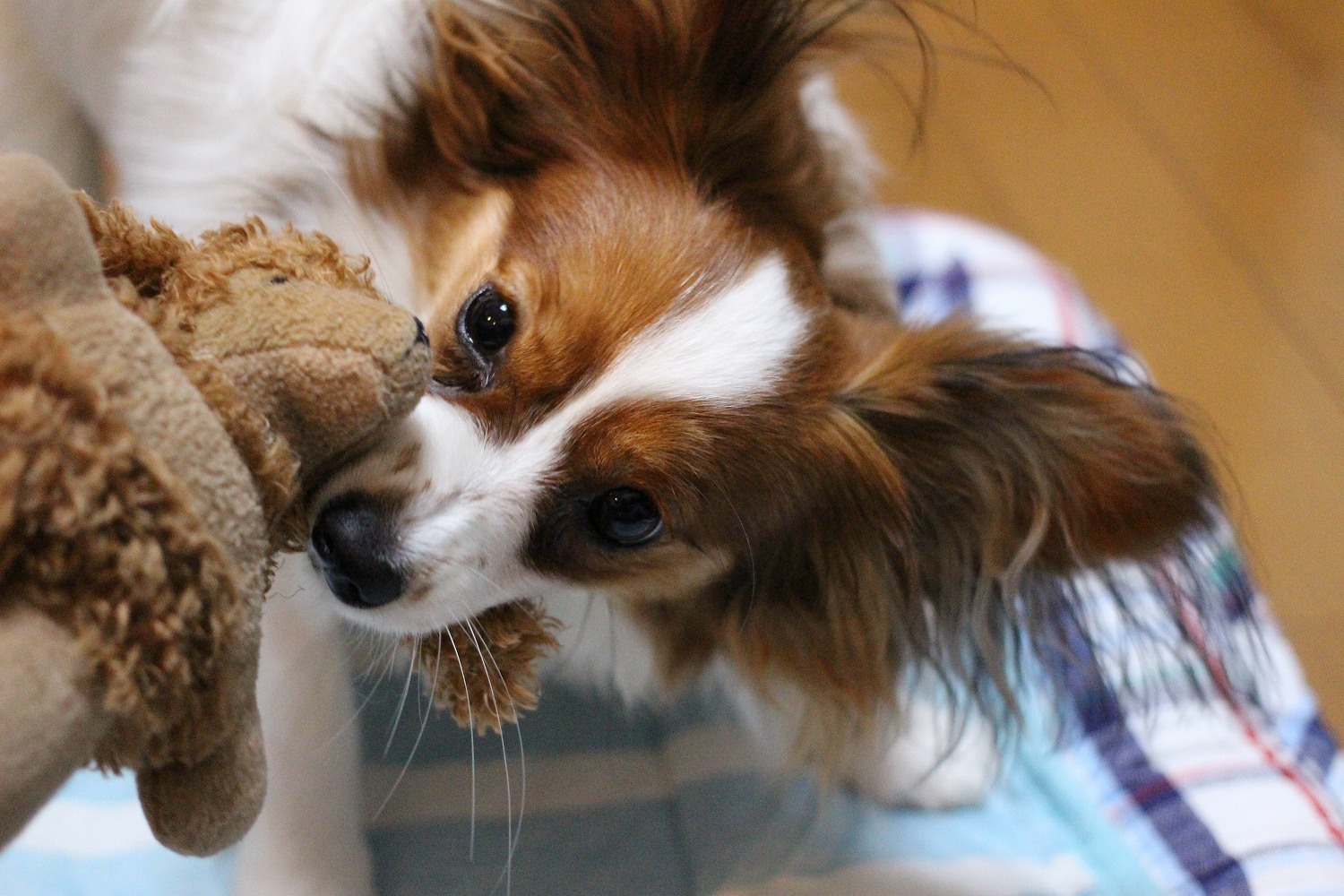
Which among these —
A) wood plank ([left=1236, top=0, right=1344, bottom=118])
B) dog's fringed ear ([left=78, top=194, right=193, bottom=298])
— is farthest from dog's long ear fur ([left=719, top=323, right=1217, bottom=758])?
wood plank ([left=1236, top=0, right=1344, bottom=118])

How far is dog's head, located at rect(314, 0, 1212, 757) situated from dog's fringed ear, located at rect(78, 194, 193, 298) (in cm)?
25

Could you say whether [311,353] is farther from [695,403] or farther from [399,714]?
[399,714]

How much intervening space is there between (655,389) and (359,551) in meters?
0.33

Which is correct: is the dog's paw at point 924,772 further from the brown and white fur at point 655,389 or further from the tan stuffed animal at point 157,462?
the tan stuffed animal at point 157,462

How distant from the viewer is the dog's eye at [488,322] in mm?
1211

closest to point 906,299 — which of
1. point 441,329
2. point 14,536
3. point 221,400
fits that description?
point 441,329

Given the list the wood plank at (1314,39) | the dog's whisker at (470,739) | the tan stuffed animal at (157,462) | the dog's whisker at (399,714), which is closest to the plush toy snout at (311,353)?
the tan stuffed animal at (157,462)

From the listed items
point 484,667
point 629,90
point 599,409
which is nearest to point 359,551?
point 484,667

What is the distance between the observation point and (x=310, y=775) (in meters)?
1.27

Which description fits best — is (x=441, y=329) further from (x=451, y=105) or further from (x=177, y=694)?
(x=177, y=694)

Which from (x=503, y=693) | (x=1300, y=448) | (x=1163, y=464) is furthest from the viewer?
(x=1300, y=448)

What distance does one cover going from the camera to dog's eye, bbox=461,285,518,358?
1211 mm

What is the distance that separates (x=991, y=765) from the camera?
1.65 m

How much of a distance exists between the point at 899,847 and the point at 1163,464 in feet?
2.33
